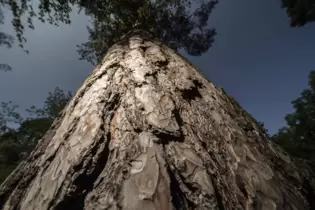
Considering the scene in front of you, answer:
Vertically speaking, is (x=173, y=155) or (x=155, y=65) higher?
(x=155, y=65)

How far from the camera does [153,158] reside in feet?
3.43

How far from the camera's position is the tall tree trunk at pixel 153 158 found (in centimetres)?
96

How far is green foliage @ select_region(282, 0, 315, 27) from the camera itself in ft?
28.1

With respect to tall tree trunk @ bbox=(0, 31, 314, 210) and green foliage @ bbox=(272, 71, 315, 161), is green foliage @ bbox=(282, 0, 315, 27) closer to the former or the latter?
green foliage @ bbox=(272, 71, 315, 161)

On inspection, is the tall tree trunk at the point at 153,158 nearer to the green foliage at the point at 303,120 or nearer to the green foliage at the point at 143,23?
the green foliage at the point at 143,23

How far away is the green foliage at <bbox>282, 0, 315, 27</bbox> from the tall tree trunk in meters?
9.22

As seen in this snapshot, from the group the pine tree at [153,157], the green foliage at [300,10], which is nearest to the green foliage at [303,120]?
the green foliage at [300,10]

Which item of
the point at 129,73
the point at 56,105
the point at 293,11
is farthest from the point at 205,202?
the point at 56,105

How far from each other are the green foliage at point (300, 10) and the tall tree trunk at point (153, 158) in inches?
363

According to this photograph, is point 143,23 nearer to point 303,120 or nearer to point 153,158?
point 153,158

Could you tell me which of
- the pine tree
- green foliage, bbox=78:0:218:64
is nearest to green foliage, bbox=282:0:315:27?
green foliage, bbox=78:0:218:64

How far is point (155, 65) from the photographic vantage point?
192 centimetres

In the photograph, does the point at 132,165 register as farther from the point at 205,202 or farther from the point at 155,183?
the point at 205,202

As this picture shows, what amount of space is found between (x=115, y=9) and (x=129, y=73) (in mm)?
4374
